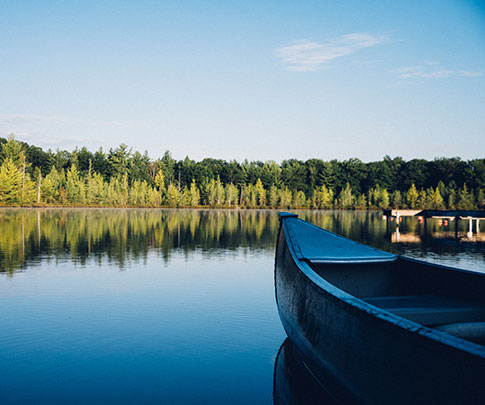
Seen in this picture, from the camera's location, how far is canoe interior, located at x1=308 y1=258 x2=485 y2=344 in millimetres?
5137

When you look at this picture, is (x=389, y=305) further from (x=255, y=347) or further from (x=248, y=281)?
(x=248, y=281)

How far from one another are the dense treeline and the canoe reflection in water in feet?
228

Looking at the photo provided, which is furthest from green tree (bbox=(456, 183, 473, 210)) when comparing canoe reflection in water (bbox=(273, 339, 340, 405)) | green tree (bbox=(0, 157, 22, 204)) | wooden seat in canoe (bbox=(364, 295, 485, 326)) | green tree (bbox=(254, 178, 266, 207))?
canoe reflection in water (bbox=(273, 339, 340, 405))

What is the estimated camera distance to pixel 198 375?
5.87m

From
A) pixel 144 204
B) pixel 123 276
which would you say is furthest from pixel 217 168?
pixel 123 276

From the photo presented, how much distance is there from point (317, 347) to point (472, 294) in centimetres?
259

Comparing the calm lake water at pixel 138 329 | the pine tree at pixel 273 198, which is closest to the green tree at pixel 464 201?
the pine tree at pixel 273 198

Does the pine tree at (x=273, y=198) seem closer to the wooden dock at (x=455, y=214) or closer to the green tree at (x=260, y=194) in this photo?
the green tree at (x=260, y=194)

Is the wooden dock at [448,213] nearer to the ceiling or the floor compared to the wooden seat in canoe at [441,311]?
nearer to the floor

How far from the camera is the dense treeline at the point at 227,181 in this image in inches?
3031

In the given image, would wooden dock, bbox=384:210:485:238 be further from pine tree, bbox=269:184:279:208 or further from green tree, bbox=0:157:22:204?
green tree, bbox=0:157:22:204

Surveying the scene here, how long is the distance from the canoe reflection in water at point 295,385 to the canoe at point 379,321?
349 mm

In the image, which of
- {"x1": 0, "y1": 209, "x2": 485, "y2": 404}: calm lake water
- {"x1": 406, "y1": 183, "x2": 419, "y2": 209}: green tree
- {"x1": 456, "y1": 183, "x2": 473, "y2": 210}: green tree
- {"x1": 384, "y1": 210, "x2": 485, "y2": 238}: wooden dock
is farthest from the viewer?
{"x1": 406, "y1": 183, "x2": 419, "y2": 209}: green tree

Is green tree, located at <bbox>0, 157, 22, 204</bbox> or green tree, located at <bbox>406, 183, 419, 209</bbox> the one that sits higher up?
green tree, located at <bbox>0, 157, 22, 204</bbox>
